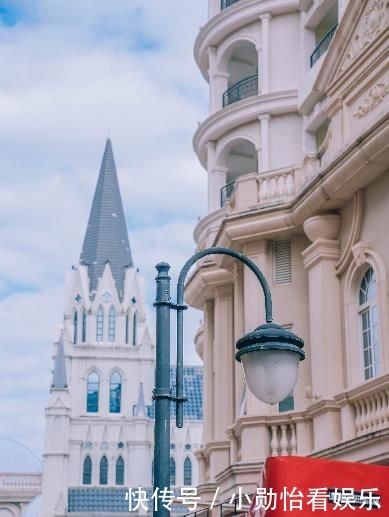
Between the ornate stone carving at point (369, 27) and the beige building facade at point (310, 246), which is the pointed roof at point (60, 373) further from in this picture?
the ornate stone carving at point (369, 27)

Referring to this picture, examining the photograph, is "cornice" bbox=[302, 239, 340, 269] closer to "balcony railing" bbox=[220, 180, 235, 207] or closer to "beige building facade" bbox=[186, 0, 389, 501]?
"beige building facade" bbox=[186, 0, 389, 501]

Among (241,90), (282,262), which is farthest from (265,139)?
(282,262)

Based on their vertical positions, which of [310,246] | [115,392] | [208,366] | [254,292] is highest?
[115,392]

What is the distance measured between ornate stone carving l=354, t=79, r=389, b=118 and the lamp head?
8.71 metres

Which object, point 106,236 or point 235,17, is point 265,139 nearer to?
point 235,17

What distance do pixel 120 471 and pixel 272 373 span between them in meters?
100.0

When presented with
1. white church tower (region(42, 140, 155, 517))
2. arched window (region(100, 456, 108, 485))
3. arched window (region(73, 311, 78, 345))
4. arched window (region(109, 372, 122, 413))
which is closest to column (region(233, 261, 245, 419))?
white church tower (region(42, 140, 155, 517))

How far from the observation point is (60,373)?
107 meters

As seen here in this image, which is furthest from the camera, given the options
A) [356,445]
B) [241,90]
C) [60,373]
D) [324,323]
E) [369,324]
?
[60,373]

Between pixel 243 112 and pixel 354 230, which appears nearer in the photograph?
pixel 354 230

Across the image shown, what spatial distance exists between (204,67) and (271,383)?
22530 mm

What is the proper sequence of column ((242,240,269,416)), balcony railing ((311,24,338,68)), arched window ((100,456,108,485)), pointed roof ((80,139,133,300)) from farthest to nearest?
pointed roof ((80,139,133,300)) → arched window ((100,456,108,485)) → balcony railing ((311,24,338,68)) → column ((242,240,269,416))

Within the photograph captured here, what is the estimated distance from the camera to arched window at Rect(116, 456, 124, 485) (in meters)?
105

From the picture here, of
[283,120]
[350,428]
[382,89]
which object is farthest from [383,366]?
[283,120]
